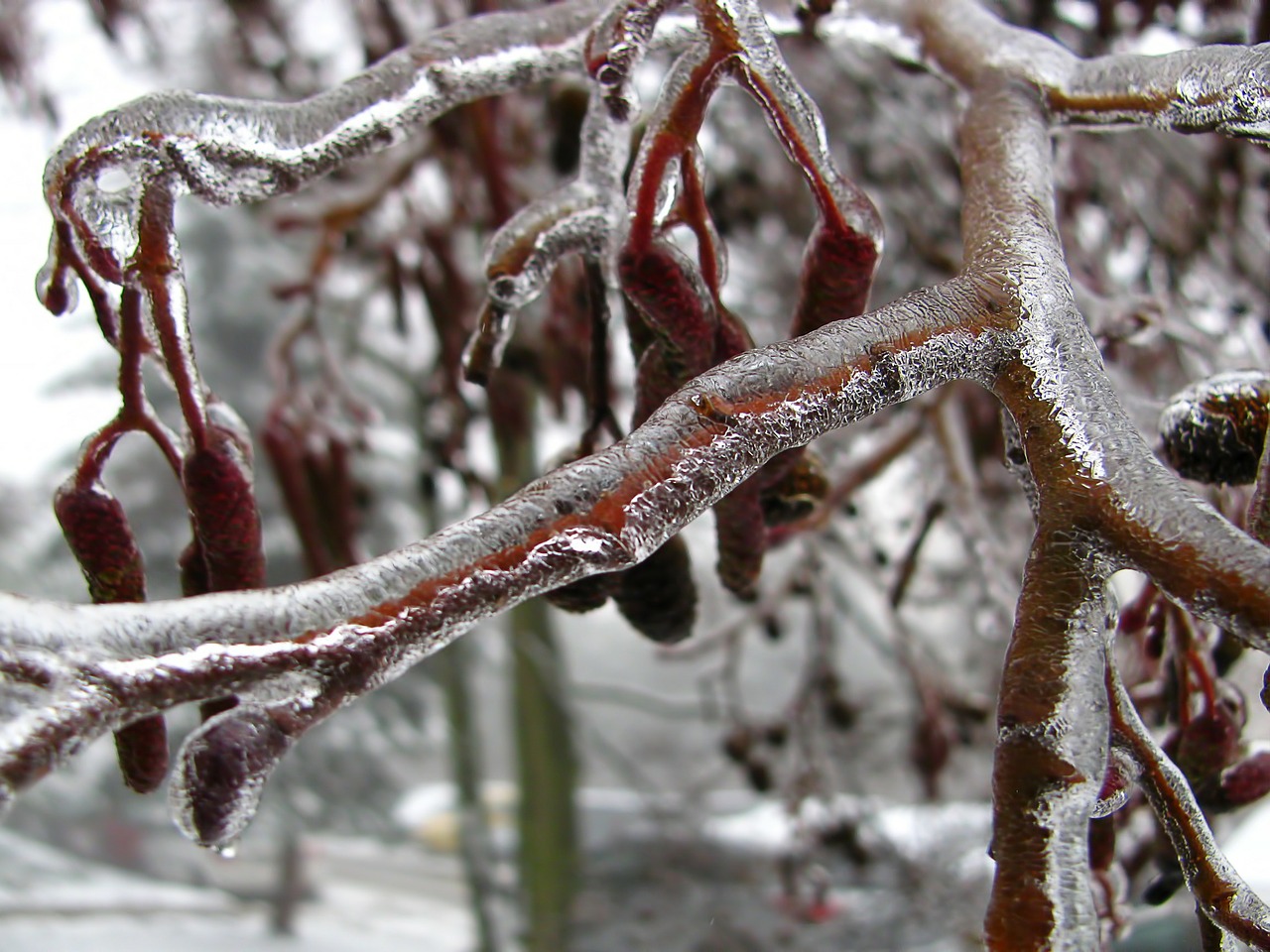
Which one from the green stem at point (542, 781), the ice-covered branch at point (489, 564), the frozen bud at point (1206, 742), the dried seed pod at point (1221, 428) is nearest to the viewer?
the ice-covered branch at point (489, 564)

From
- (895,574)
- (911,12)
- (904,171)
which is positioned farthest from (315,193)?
(911,12)

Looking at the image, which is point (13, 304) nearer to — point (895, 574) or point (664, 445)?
point (895, 574)

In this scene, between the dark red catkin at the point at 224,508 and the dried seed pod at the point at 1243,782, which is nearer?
the dark red catkin at the point at 224,508

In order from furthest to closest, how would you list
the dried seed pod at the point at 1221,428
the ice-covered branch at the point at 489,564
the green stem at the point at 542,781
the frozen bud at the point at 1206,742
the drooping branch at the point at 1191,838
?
the green stem at the point at 542,781
the frozen bud at the point at 1206,742
the dried seed pod at the point at 1221,428
the drooping branch at the point at 1191,838
the ice-covered branch at the point at 489,564

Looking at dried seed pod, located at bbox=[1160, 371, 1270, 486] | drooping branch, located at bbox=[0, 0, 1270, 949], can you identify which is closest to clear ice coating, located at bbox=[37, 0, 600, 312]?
drooping branch, located at bbox=[0, 0, 1270, 949]

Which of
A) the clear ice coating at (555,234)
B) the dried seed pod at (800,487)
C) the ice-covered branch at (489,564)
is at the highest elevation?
the clear ice coating at (555,234)

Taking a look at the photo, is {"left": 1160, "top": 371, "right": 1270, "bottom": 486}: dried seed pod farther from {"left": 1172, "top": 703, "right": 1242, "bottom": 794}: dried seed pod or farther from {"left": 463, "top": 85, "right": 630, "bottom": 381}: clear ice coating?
{"left": 463, "top": 85, "right": 630, "bottom": 381}: clear ice coating

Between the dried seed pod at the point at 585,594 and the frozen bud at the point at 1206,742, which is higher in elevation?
the dried seed pod at the point at 585,594

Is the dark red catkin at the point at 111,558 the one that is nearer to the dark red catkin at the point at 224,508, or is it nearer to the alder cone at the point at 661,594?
the dark red catkin at the point at 224,508

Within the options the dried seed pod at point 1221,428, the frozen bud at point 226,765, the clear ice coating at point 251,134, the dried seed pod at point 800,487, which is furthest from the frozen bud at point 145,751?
the dried seed pod at point 1221,428
